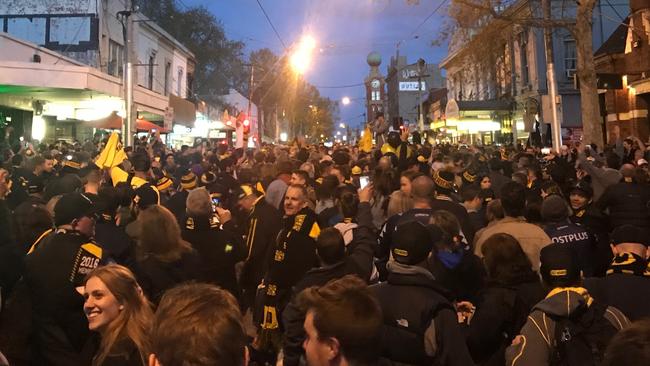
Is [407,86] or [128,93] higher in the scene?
[407,86]

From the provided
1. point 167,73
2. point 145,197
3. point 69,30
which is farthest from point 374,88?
point 145,197

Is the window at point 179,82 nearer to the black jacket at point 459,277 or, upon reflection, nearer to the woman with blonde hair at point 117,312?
the black jacket at point 459,277

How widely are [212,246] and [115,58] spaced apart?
89.1 ft

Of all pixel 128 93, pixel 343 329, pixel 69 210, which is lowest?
pixel 343 329

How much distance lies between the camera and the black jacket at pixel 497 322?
13.2 feet

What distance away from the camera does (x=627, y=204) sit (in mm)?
7738

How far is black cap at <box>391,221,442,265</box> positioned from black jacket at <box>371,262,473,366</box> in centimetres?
Answer: 22

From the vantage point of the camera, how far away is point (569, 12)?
37.8 m

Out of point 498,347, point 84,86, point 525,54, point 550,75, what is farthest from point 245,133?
point 525,54

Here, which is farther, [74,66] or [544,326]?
[74,66]

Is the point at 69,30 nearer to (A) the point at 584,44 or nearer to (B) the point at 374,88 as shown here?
(A) the point at 584,44

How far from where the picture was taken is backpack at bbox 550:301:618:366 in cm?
335

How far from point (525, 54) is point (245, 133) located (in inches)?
966

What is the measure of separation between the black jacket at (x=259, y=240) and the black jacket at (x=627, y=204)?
13.9 ft
